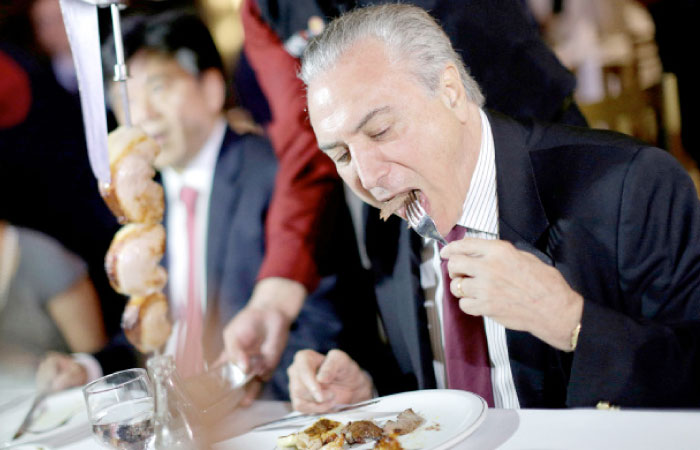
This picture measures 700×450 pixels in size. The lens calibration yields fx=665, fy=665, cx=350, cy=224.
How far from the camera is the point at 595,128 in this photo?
1.47 m

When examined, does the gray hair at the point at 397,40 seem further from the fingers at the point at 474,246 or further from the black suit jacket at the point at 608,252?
the fingers at the point at 474,246

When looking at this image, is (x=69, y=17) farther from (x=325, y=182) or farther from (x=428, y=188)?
(x=428, y=188)

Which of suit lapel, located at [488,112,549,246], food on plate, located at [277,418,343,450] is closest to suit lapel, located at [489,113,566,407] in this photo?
suit lapel, located at [488,112,549,246]

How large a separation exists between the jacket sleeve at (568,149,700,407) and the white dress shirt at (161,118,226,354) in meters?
1.12

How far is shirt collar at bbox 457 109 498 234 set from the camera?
4.80 feet

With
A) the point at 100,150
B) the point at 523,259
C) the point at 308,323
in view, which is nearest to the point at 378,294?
the point at 308,323

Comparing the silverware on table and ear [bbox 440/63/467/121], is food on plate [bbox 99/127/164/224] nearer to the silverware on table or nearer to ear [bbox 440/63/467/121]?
the silverware on table

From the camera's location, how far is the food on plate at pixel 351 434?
3.73 ft

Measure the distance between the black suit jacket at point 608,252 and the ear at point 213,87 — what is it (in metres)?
0.81

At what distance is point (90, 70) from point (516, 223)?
1265mm

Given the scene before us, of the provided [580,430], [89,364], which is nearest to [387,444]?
[580,430]

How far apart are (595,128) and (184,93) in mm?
1101

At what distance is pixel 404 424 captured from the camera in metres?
1.17

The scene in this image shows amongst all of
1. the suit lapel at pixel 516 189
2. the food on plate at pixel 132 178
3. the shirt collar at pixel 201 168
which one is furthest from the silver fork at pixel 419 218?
the food on plate at pixel 132 178
